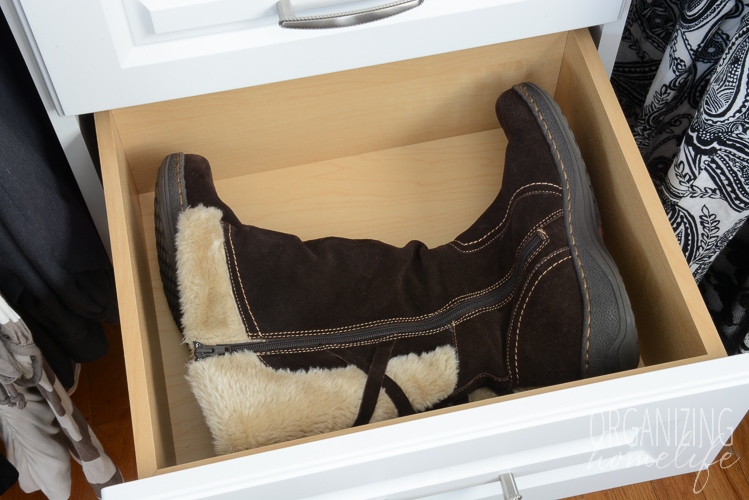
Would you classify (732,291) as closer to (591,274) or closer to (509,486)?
(591,274)

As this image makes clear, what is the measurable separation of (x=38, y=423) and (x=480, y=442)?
550mm

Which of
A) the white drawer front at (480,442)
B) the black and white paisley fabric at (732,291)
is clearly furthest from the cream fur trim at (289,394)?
the black and white paisley fabric at (732,291)

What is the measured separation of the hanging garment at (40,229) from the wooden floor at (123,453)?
1.02 feet

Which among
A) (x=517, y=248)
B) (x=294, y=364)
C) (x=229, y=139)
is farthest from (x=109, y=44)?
(x=517, y=248)

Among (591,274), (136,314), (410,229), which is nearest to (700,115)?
(591,274)

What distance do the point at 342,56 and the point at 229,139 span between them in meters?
0.21

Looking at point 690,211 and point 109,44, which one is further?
point 690,211

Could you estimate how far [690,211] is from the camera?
27.7 inches

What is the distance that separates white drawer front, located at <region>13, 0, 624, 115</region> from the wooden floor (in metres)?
0.58

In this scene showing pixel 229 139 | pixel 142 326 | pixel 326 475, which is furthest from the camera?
pixel 229 139

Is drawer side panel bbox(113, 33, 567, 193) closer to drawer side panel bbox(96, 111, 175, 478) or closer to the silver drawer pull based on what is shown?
drawer side panel bbox(96, 111, 175, 478)

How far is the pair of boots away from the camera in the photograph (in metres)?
0.63

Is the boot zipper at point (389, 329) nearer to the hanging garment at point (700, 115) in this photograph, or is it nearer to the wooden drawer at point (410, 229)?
the wooden drawer at point (410, 229)

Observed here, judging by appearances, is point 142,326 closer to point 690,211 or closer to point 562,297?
point 562,297
